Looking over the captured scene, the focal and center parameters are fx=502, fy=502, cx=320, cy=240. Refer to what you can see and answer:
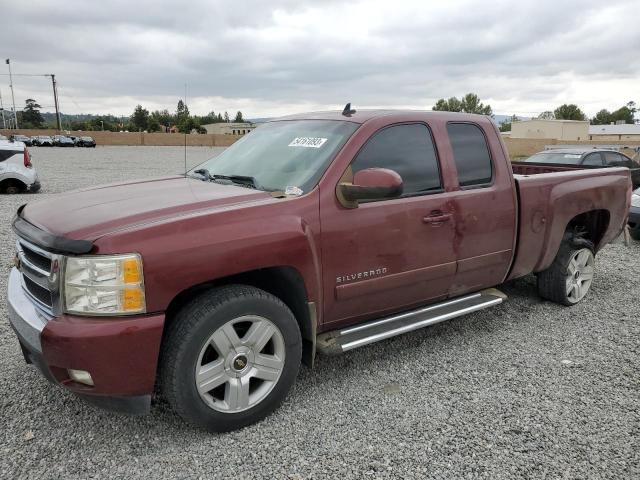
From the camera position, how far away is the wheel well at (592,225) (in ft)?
16.9

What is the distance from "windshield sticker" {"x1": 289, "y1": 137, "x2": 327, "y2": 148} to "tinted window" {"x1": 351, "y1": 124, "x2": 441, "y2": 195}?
1.00 ft

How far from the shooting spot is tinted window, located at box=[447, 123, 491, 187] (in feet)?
12.8

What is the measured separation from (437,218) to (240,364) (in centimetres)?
174

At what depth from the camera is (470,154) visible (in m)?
4.02

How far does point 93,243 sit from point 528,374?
10.0 ft

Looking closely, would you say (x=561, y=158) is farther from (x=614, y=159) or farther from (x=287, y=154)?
(x=287, y=154)

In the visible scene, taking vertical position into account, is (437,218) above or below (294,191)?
below

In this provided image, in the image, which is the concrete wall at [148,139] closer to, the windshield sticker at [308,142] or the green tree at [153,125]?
the green tree at [153,125]

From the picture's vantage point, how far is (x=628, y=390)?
3.47 m

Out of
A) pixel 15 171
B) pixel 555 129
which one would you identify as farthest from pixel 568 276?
pixel 555 129

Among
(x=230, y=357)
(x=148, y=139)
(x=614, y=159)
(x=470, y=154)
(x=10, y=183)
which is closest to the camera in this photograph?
(x=230, y=357)

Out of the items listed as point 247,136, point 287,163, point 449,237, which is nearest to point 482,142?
point 449,237

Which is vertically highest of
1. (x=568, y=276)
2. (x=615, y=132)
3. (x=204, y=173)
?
(x=615, y=132)

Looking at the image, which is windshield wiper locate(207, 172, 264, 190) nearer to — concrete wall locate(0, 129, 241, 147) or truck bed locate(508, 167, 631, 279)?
truck bed locate(508, 167, 631, 279)
